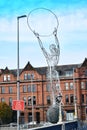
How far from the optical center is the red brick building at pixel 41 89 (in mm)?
87312

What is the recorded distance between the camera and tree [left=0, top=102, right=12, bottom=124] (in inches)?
3246

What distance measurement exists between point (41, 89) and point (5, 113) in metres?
11.7

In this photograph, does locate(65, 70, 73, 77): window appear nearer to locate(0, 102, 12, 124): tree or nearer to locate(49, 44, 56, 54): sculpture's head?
locate(0, 102, 12, 124): tree

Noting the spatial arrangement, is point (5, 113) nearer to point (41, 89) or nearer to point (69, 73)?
point (41, 89)

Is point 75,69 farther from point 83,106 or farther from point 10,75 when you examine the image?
point 10,75

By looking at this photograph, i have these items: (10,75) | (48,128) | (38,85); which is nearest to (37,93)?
(38,85)

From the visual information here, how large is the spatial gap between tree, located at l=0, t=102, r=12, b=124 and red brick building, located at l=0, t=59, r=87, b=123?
3.83 m

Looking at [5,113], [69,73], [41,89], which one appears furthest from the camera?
[41,89]

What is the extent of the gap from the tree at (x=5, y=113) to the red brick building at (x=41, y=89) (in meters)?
3.83

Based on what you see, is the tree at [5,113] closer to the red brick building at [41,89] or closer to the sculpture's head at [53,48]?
the red brick building at [41,89]

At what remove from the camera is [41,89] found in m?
90.0

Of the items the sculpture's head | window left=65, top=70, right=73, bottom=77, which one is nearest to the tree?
window left=65, top=70, right=73, bottom=77

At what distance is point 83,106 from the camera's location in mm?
87000

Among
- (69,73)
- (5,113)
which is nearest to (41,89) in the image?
(69,73)
